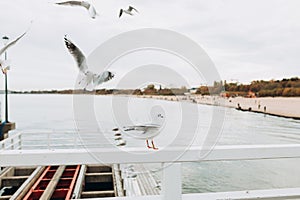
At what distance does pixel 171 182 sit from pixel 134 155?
7.3 inches

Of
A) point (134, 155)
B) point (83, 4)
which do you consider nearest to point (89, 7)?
point (83, 4)

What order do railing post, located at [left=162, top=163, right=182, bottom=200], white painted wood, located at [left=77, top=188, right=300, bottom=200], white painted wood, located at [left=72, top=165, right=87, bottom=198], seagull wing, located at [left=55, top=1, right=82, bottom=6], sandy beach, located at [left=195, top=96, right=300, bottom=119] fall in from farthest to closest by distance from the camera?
sandy beach, located at [left=195, top=96, right=300, bottom=119]
white painted wood, located at [left=72, top=165, right=87, bottom=198]
seagull wing, located at [left=55, top=1, right=82, bottom=6]
white painted wood, located at [left=77, top=188, right=300, bottom=200]
railing post, located at [left=162, top=163, right=182, bottom=200]

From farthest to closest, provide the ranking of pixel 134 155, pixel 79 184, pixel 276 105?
pixel 276 105 < pixel 79 184 < pixel 134 155

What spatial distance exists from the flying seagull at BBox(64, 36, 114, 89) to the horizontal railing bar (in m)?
0.33

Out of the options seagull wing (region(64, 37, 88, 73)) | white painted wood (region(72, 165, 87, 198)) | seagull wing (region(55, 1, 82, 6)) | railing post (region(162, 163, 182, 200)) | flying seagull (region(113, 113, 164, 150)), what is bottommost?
white painted wood (region(72, 165, 87, 198))

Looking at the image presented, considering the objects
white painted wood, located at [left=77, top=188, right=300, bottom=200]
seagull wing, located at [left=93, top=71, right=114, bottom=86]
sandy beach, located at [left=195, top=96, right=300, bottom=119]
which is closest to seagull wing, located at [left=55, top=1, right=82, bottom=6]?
seagull wing, located at [left=93, top=71, right=114, bottom=86]

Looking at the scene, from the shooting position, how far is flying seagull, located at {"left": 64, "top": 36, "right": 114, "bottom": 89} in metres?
1.13

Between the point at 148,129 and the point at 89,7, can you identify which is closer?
the point at 148,129

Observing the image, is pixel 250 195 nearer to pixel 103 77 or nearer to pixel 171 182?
pixel 171 182

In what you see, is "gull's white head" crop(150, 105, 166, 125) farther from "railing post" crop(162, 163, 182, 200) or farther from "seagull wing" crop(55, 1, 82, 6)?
"seagull wing" crop(55, 1, 82, 6)

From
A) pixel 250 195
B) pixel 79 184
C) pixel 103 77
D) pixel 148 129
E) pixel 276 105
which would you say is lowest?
pixel 79 184

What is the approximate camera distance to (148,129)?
3.25 ft

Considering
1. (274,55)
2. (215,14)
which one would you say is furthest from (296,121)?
(215,14)

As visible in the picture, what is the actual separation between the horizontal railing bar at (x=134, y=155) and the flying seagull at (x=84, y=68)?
0.33 metres
